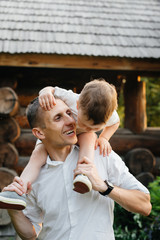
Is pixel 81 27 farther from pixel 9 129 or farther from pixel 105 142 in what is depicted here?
pixel 105 142

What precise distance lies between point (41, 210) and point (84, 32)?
13.1 feet

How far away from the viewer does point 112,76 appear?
18.6 ft

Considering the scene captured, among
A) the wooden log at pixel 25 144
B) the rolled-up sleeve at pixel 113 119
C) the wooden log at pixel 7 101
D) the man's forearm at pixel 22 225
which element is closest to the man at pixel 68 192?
the man's forearm at pixel 22 225

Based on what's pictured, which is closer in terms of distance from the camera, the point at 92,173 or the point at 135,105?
the point at 92,173

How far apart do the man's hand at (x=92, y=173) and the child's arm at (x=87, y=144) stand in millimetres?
82

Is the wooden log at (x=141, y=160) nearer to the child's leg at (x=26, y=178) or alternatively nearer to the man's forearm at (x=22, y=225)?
the child's leg at (x=26, y=178)

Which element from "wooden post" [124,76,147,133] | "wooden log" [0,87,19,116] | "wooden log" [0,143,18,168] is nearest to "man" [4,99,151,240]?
"wooden log" [0,87,19,116]

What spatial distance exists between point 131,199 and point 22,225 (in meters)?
0.71

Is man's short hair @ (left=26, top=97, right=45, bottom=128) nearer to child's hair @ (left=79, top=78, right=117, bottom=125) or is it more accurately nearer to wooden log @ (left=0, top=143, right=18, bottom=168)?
child's hair @ (left=79, top=78, right=117, bottom=125)

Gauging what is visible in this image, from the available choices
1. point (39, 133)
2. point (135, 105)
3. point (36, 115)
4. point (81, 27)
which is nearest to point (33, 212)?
point (39, 133)

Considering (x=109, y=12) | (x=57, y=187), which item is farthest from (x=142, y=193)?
(x=109, y=12)

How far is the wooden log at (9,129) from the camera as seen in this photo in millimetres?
4907

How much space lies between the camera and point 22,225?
1.93m

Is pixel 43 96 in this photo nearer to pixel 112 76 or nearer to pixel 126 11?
pixel 112 76
